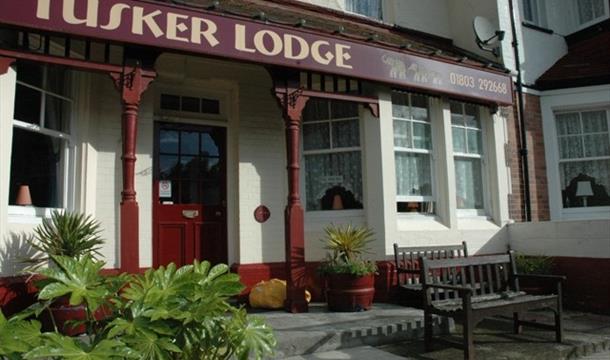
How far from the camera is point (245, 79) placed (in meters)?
7.32

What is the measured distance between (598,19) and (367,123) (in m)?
6.18

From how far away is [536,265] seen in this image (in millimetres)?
7262

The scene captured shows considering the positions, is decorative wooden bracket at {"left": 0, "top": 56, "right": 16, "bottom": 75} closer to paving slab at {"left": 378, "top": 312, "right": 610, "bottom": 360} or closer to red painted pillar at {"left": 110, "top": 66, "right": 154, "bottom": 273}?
red painted pillar at {"left": 110, "top": 66, "right": 154, "bottom": 273}

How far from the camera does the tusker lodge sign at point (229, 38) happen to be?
4945mm

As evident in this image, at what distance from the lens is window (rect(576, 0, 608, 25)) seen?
1000cm

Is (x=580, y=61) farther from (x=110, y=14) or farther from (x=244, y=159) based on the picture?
(x=110, y=14)

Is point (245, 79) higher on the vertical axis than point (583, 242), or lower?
higher

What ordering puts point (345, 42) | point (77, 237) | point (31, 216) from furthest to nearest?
point (345, 42) < point (31, 216) < point (77, 237)

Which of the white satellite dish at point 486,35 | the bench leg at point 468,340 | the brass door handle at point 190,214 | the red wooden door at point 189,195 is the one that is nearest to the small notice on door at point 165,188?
the red wooden door at point 189,195

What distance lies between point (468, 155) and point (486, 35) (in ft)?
7.42

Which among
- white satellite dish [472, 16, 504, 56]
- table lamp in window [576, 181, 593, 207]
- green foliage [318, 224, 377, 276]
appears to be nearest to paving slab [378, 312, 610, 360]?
green foliage [318, 224, 377, 276]

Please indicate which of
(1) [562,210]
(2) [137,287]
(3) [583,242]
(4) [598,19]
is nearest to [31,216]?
(2) [137,287]

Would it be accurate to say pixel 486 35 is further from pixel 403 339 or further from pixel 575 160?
pixel 403 339

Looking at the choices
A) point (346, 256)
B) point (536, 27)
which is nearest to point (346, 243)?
point (346, 256)
